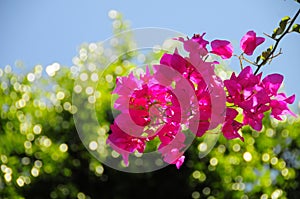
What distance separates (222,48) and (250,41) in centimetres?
6

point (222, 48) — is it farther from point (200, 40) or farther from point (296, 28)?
point (296, 28)

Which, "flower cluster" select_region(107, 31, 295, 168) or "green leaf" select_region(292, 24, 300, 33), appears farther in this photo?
"green leaf" select_region(292, 24, 300, 33)

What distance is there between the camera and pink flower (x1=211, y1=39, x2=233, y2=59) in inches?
31.0

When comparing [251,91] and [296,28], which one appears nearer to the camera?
[251,91]

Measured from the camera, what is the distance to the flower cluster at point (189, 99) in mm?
736

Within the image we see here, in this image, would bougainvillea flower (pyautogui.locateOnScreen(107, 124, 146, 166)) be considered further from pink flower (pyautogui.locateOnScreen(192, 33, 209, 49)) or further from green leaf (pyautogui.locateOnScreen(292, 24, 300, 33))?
green leaf (pyautogui.locateOnScreen(292, 24, 300, 33))

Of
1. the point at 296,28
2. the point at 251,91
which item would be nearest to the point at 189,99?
the point at 251,91

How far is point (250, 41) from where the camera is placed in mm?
812

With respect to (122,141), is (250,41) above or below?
above

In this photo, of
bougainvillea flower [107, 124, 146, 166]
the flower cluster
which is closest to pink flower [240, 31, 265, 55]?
the flower cluster

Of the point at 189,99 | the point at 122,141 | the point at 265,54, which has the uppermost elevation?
the point at 265,54

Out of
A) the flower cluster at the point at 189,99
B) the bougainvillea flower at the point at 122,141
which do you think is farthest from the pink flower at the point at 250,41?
the bougainvillea flower at the point at 122,141

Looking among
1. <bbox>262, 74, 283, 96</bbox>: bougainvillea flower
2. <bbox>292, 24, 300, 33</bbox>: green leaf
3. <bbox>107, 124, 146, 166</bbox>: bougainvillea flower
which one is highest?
<bbox>292, 24, 300, 33</bbox>: green leaf

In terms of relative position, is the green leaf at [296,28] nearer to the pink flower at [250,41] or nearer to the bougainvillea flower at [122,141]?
the pink flower at [250,41]
